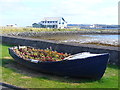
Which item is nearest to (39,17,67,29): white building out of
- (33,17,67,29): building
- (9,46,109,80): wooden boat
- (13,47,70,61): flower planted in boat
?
(33,17,67,29): building

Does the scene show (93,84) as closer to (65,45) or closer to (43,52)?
(43,52)

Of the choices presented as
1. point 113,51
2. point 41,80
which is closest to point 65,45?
point 113,51

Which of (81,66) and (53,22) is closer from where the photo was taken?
(81,66)

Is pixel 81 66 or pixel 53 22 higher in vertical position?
pixel 53 22

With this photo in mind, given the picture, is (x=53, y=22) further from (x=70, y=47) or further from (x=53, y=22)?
(x=70, y=47)

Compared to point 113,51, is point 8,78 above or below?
below

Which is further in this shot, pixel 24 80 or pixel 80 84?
pixel 24 80

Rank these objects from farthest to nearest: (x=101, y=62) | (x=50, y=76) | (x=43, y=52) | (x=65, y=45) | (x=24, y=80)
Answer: (x=65, y=45) < (x=43, y=52) < (x=50, y=76) < (x=24, y=80) < (x=101, y=62)

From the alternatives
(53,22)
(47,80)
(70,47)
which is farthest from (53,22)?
(47,80)

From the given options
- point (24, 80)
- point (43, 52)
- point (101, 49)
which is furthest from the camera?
point (101, 49)

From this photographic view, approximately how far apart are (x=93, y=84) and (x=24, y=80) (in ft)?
11.1

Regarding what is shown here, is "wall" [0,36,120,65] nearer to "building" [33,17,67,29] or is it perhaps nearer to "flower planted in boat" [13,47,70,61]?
"flower planted in boat" [13,47,70,61]

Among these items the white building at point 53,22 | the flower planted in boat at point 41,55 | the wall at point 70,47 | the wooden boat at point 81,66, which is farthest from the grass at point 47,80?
the white building at point 53,22

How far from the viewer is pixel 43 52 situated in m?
12.0
